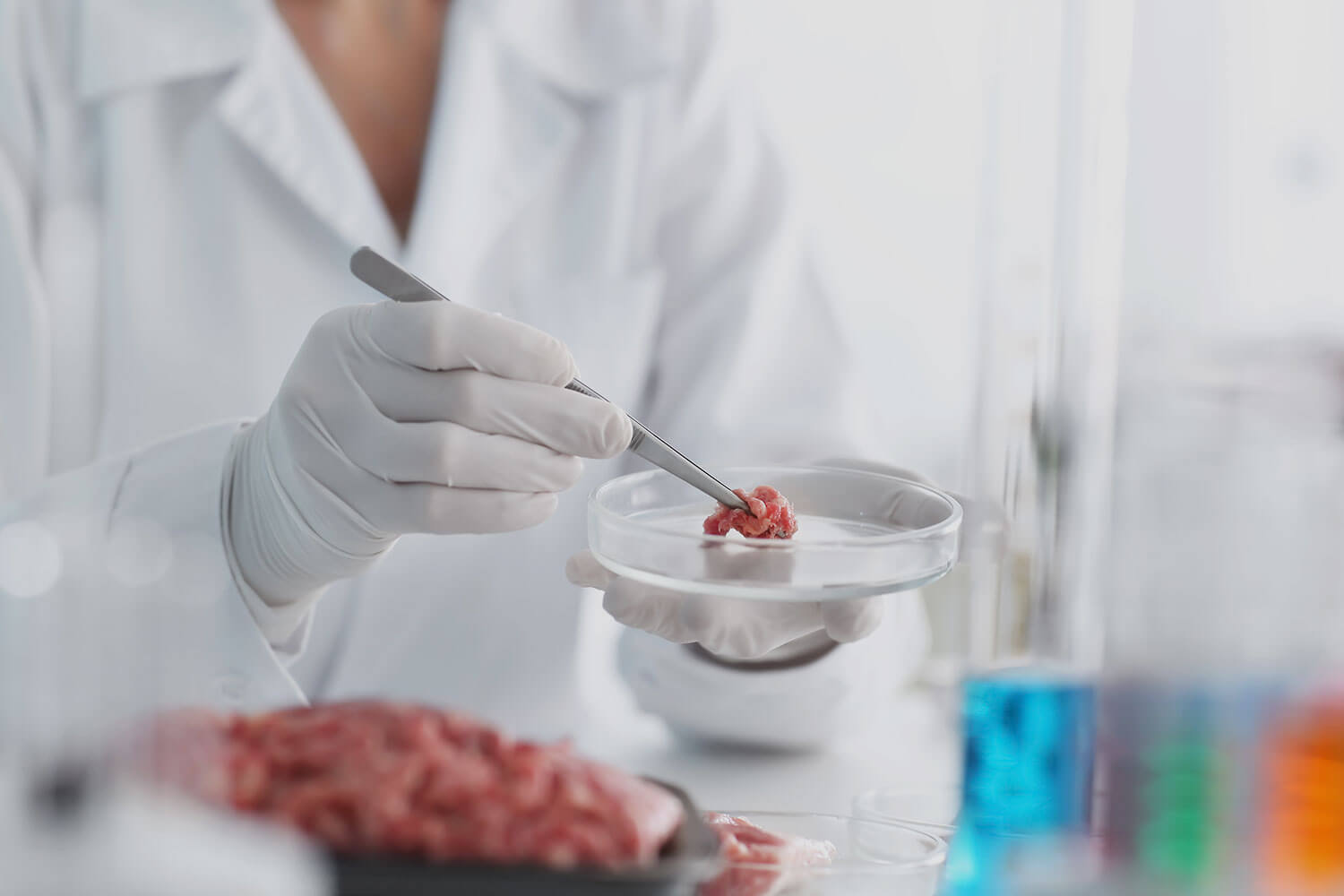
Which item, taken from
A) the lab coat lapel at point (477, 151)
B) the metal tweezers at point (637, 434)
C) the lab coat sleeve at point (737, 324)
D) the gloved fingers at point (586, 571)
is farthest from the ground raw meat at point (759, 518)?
the lab coat lapel at point (477, 151)

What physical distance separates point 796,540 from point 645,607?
21 cm

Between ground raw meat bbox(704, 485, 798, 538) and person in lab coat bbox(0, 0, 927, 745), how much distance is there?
5.2 inches

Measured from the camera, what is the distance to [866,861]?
0.67 metres

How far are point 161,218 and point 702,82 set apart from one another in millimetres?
Result: 724

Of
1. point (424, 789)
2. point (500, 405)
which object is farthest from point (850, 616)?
point (424, 789)

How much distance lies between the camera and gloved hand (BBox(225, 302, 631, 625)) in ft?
2.98

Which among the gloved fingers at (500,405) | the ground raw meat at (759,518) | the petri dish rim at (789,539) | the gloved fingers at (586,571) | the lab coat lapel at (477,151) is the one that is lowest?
the gloved fingers at (586,571)

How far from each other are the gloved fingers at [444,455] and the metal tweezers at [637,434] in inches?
4.4

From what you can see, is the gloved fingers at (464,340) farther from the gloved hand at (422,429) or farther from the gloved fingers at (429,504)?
the gloved fingers at (429,504)

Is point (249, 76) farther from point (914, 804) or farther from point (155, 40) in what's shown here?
point (914, 804)

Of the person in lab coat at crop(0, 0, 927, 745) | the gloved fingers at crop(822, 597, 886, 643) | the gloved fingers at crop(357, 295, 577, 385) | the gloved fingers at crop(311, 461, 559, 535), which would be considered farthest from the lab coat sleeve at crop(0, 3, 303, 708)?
the gloved fingers at crop(822, 597, 886, 643)

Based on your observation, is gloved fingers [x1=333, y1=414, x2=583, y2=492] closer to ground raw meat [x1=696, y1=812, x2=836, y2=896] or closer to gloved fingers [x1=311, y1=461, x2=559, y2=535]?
gloved fingers [x1=311, y1=461, x2=559, y2=535]

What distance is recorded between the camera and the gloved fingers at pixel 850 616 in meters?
0.88

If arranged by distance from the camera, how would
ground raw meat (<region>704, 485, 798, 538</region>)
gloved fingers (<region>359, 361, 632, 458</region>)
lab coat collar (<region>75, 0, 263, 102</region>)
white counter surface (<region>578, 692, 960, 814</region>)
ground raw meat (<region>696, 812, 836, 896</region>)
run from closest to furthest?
1. ground raw meat (<region>696, 812, 836, 896</region>)
2. ground raw meat (<region>704, 485, 798, 538</region>)
3. gloved fingers (<region>359, 361, 632, 458</region>)
4. white counter surface (<region>578, 692, 960, 814</region>)
5. lab coat collar (<region>75, 0, 263, 102</region>)
